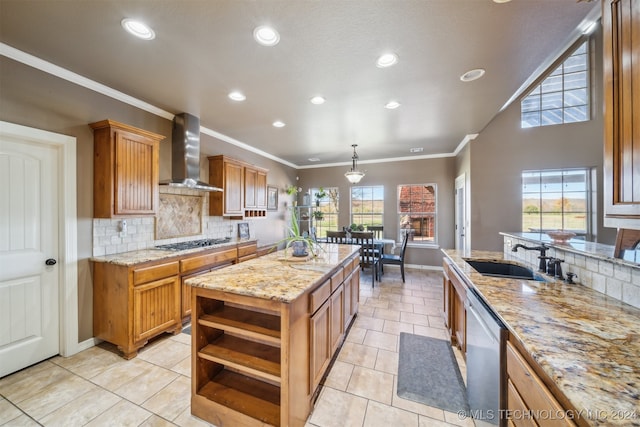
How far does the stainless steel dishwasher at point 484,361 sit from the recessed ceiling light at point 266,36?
7.72ft

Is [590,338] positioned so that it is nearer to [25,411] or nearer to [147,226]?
[25,411]

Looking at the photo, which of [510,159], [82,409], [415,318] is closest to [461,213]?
[510,159]

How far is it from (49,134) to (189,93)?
130 centimetres

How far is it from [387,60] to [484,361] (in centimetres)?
235

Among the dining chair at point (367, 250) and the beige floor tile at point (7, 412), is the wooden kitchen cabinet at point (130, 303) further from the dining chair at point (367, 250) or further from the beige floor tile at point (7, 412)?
the dining chair at point (367, 250)

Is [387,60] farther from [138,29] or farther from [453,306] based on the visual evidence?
[453,306]

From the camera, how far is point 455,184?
5.46 meters

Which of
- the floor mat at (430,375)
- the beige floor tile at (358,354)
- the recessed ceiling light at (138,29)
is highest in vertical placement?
the recessed ceiling light at (138,29)

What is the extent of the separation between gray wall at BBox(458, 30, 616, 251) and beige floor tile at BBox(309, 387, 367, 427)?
145 inches

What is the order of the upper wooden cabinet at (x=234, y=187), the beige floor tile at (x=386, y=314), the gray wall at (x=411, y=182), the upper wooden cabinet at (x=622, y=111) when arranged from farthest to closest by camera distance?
the gray wall at (x=411, y=182) < the upper wooden cabinet at (x=234, y=187) < the beige floor tile at (x=386, y=314) < the upper wooden cabinet at (x=622, y=111)

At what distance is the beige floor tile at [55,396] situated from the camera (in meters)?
1.64

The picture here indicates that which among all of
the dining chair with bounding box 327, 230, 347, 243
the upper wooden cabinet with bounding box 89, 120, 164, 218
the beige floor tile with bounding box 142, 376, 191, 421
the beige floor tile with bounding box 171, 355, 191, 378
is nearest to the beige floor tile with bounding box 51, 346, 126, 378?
the beige floor tile with bounding box 171, 355, 191, 378

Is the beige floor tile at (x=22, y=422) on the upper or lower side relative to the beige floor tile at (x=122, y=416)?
upper

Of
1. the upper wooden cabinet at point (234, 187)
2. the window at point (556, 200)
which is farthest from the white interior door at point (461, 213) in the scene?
the upper wooden cabinet at point (234, 187)
